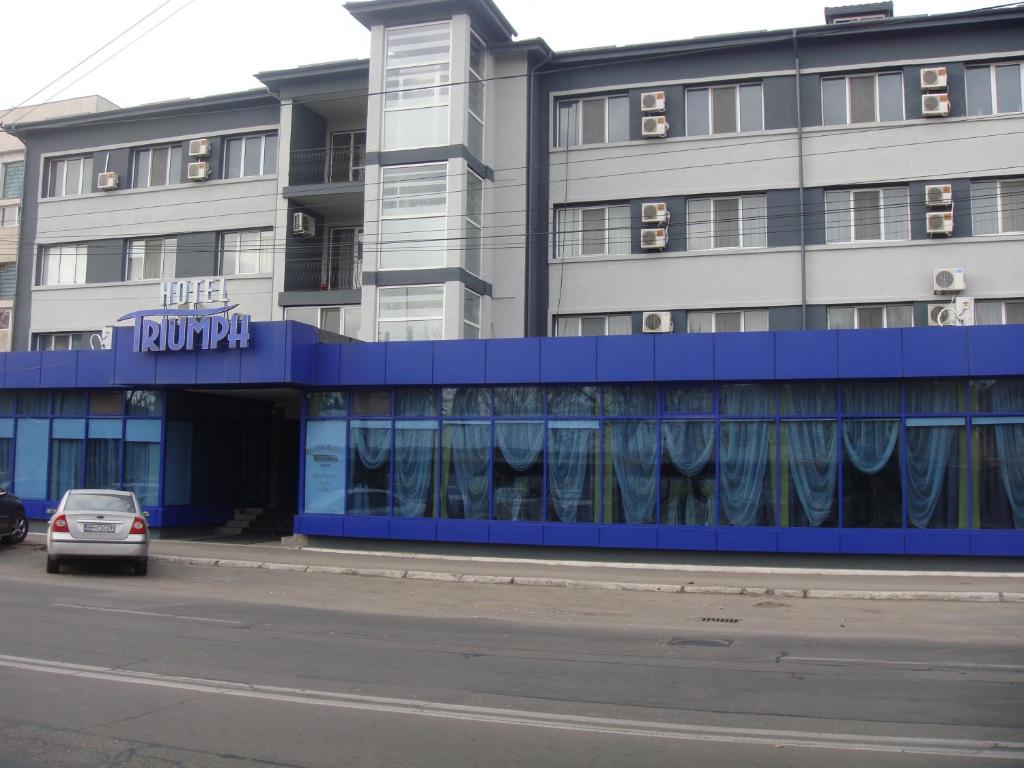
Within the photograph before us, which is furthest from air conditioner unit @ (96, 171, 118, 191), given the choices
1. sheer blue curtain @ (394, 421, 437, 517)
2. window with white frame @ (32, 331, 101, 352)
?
sheer blue curtain @ (394, 421, 437, 517)

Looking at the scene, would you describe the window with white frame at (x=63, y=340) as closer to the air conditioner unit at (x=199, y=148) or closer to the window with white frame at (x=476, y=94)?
the air conditioner unit at (x=199, y=148)

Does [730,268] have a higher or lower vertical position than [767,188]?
lower

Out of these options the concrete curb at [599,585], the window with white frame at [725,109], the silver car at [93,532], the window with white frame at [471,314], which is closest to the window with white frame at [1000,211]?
the window with white frame at [725,109]

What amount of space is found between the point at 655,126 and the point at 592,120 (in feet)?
6.25

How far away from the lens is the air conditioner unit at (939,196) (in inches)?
896

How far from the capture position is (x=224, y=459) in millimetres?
25594

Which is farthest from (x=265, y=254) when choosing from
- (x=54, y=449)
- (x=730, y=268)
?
(x=730, y=268)

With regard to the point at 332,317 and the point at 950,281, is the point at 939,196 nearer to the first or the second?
the point at 950,281

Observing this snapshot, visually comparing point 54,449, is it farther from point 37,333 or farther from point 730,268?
point 730,268

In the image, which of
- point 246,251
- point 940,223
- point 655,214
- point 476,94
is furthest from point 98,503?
point 940,223

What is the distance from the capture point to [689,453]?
19891 millimetres

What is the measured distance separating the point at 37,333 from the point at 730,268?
21.5 metres

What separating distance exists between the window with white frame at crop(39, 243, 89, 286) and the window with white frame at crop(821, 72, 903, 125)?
22.2 m

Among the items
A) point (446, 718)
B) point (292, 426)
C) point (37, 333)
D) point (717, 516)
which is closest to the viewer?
point (446, 718)
